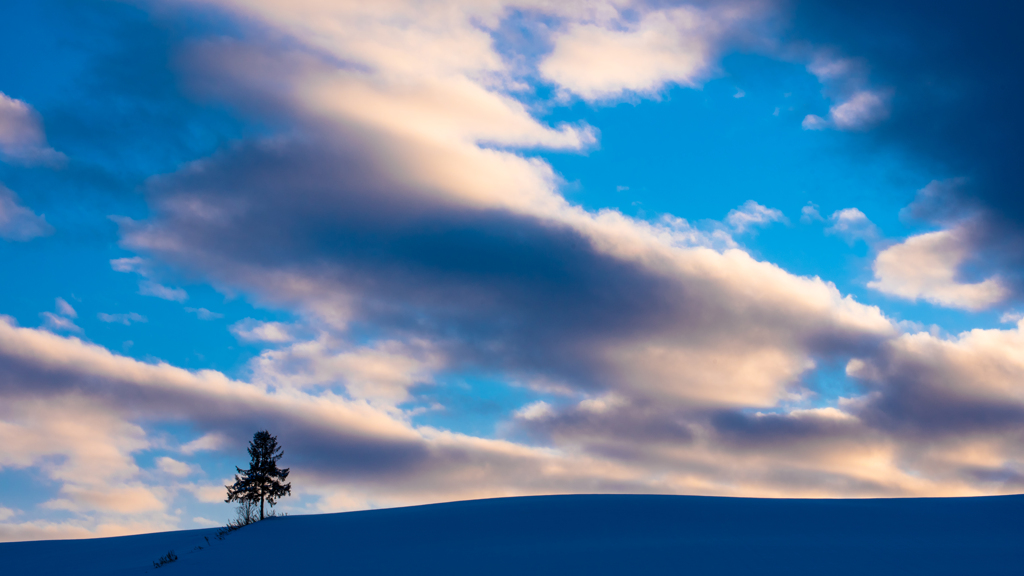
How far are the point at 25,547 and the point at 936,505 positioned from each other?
4254 centimetres

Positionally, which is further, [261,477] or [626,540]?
[261,477]

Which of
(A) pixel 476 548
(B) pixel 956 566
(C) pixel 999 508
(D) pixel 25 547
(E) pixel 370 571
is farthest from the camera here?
(D) pixel 25 547

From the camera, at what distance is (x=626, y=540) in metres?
19.9

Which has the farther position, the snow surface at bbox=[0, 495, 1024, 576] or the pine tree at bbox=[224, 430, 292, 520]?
the pine tree at bbox=[224, 430, 292, 520]

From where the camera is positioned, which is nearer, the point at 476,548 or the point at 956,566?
the point at 956,566

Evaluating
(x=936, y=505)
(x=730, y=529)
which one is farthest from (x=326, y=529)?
(x=936, y=505)

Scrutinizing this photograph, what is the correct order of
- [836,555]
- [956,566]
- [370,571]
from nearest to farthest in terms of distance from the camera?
[956,566], [836,555], [370,571]

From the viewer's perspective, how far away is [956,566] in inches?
599

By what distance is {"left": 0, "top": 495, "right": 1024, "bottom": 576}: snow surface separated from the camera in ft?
54.1

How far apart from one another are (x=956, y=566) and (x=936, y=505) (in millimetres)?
9243

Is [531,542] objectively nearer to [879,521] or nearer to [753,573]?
[753,573]

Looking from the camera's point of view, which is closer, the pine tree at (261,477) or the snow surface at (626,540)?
the snow surface at (626,540)

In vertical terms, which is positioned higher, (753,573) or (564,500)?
(564,500)

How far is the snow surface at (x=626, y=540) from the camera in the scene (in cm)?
1650
